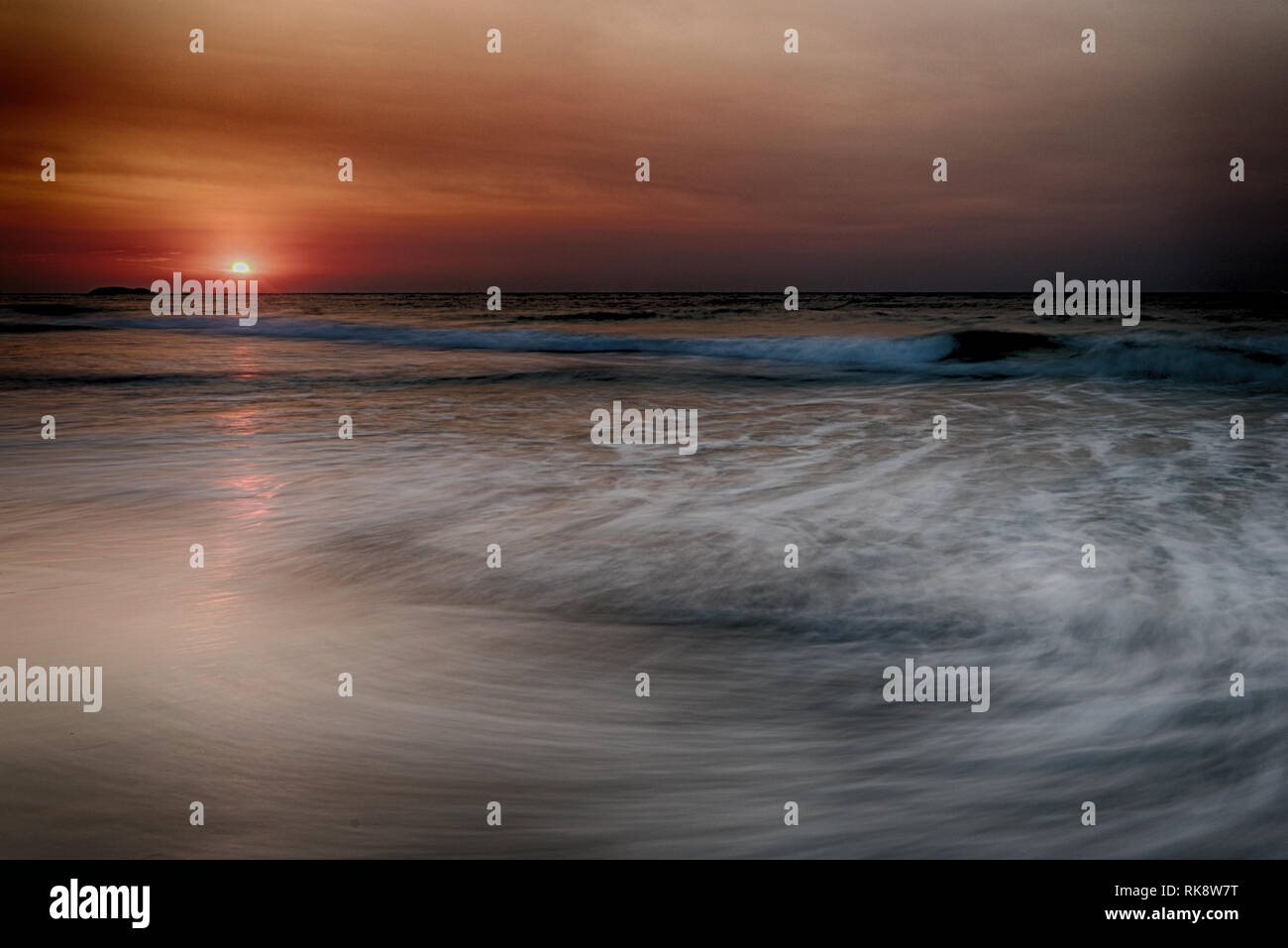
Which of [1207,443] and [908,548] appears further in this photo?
[1207,443]

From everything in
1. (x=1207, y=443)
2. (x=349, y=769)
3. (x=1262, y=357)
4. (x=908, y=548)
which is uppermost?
(x=1262, y=357)

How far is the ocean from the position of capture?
2191 mm

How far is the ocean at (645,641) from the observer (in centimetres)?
219

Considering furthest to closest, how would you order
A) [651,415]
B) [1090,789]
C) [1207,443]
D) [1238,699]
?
1. [651,415]
2. [1207,443]
3. [1238,699]
4. [1090,789]

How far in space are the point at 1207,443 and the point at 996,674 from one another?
566 cm

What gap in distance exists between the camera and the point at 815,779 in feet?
7.76

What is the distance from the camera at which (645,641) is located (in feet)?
10.8

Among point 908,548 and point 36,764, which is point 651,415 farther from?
point 36,764

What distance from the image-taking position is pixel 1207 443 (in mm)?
7395
